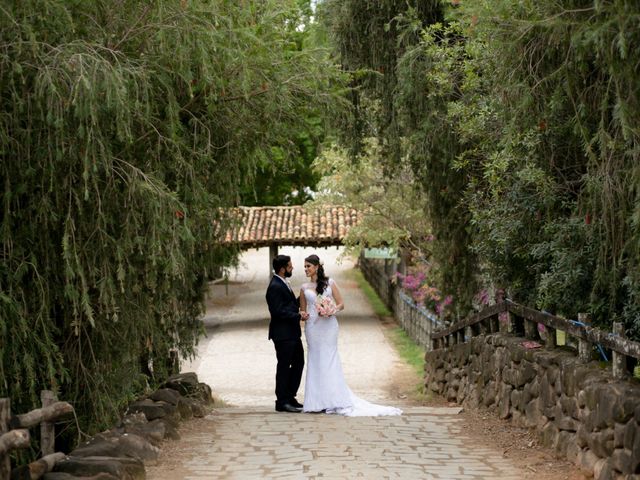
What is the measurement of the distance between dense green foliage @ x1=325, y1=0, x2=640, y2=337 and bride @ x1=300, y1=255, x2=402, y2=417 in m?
1.88

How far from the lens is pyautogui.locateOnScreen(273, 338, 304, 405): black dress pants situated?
37.7ft

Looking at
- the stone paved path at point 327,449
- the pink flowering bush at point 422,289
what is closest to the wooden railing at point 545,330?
the stone paved path at point 327,449

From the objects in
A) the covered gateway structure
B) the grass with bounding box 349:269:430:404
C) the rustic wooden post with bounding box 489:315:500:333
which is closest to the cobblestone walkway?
the rustic wooden post with bounding box 489:315:500:333

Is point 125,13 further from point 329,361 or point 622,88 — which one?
point 329,361

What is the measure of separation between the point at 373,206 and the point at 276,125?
18.0m

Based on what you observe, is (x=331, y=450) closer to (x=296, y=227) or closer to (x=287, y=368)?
(x=287, y=368)

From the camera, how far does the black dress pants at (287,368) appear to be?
452 inches

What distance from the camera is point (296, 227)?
110ft

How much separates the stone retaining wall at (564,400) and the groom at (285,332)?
222 centimetres

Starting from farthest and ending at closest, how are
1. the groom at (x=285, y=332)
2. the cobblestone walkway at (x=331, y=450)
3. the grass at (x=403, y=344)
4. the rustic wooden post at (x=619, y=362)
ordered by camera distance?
the grass at (x=403, y=344), the groom at (x=285, y=332), the cobblestone walkway at (x=331, y=450), the rustic wooden post at (x=619, y=362)

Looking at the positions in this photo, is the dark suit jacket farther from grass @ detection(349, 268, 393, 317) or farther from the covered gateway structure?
grass @ detection(349, 268, 393, 317)

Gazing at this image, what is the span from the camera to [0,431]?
614 centimetres

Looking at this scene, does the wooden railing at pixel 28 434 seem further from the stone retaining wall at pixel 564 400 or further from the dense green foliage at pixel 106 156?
the stone retaining wall at pixel 564 400

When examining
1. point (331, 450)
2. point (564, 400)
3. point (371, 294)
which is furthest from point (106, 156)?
point (371, 294)
